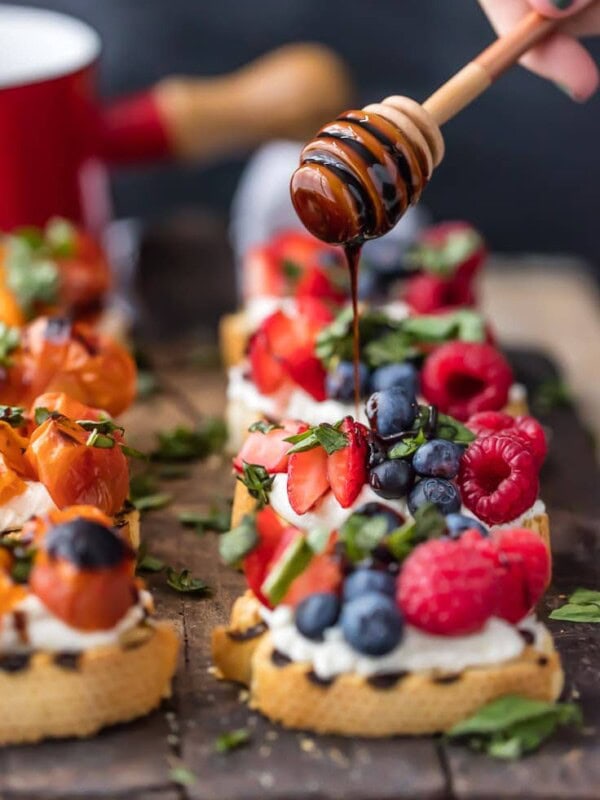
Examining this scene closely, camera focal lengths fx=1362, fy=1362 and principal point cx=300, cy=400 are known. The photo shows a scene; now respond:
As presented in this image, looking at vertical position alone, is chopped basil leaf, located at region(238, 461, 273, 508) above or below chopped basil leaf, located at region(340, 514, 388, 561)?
below

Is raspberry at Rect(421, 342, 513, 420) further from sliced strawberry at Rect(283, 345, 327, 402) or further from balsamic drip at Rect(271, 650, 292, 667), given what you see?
balsamic drip at Rect(271, 650, 292, 667)

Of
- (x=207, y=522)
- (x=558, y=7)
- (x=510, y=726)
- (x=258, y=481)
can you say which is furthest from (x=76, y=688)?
(x=558, y=7)

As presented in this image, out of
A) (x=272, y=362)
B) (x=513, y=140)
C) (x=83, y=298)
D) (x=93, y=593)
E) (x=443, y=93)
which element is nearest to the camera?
(x=93, y=593)

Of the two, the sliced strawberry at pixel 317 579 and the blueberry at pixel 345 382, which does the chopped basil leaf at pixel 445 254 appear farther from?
the sliced strawberry at pixel 317 579

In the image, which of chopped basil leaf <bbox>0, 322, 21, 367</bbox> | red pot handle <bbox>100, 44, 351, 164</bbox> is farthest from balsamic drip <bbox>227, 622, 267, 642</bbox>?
red pot handle <bbox>100, 44, 351, 164</bbox>

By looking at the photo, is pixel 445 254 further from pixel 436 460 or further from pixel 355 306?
pixel 436 460

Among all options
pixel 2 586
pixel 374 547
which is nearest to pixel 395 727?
pixel 374 547

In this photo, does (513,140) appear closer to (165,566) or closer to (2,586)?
(165,566)
